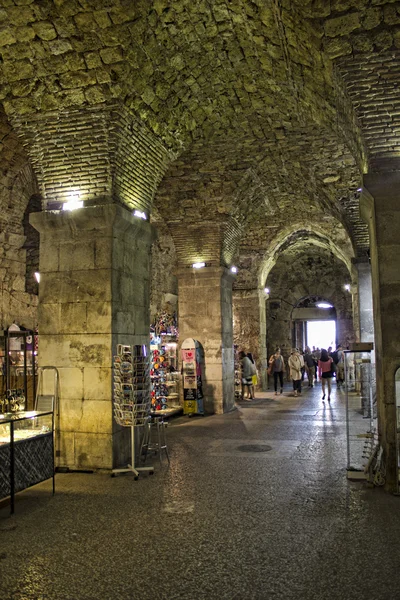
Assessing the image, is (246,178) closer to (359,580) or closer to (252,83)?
(252,83)

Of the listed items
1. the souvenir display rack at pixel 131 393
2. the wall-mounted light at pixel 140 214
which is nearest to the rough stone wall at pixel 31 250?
the wall-mounted light at pixel 140 214

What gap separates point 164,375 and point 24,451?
724 centimetres

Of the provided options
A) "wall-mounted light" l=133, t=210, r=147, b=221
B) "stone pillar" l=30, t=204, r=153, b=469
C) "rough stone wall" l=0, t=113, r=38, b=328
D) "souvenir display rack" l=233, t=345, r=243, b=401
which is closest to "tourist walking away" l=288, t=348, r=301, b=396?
"souvenir display rack" l=233, t=345, r=243, b=401

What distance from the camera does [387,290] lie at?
18.7 feet

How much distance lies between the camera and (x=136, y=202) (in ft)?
24.8

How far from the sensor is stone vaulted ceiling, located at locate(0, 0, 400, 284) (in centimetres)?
541

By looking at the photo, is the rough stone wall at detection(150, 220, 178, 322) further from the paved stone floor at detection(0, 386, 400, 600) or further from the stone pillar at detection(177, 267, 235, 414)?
the paved stone floor at detection(0, 386, 400, 600)

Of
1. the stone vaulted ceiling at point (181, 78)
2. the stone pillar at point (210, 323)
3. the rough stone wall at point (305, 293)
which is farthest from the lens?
the rough stone wall at point (305, 293)

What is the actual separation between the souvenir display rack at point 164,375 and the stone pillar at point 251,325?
4.89 meters

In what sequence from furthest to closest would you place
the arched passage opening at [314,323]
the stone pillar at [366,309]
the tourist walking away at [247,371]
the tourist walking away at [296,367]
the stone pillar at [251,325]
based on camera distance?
1. the arched passage opening at [314,323]
2. the stone pillar at [251,325]
3. the tourist walking away at [296,367]
4. the tourist walking away at [247,371]
5. the stone pillar at [366,309]

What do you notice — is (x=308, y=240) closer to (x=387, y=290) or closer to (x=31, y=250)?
(x=31, y=250)

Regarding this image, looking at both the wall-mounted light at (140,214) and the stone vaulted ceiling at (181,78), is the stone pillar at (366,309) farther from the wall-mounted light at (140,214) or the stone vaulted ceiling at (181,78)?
the wall-mounted light at (140,214)

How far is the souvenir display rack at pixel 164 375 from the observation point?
37.8ft

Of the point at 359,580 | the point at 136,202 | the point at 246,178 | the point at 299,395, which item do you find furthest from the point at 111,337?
the point at 299,395
